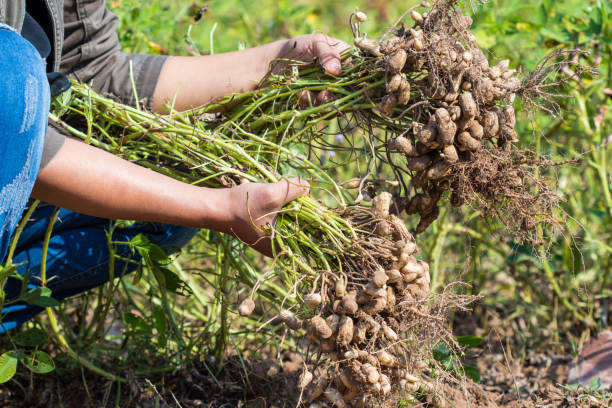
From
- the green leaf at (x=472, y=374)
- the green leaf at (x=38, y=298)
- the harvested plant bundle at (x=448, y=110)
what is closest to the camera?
the harvested plant bundle at (x=448, y=110)

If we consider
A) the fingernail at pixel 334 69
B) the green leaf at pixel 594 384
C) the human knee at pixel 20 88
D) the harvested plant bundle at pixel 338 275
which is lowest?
the green leaf at pixel 594 384

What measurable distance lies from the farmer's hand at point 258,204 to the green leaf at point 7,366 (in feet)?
1.60

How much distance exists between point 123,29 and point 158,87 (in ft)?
2.08

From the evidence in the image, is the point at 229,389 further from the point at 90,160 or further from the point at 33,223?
the point at 90,160

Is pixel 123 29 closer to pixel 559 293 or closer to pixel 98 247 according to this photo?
pixel 98 247

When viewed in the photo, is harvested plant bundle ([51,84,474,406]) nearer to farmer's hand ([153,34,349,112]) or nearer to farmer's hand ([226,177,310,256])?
farmer's hand ([226,177,310,256])

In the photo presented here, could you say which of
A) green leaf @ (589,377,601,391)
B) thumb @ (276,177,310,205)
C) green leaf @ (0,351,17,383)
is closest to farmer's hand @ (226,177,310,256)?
thumb @ (276,177,310,205)

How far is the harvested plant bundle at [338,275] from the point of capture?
1.03m

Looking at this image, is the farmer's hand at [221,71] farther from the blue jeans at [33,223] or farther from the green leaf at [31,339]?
the green leaf at [31,339]

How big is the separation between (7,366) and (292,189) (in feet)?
2.08

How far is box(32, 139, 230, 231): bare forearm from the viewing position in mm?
1072

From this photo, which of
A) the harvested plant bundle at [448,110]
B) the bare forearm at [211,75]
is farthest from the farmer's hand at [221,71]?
the harvested plant bundle at [448,110]

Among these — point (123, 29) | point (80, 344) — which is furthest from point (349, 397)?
point (123, 29)

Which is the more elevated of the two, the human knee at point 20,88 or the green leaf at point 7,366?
the human knee at point 20,88
